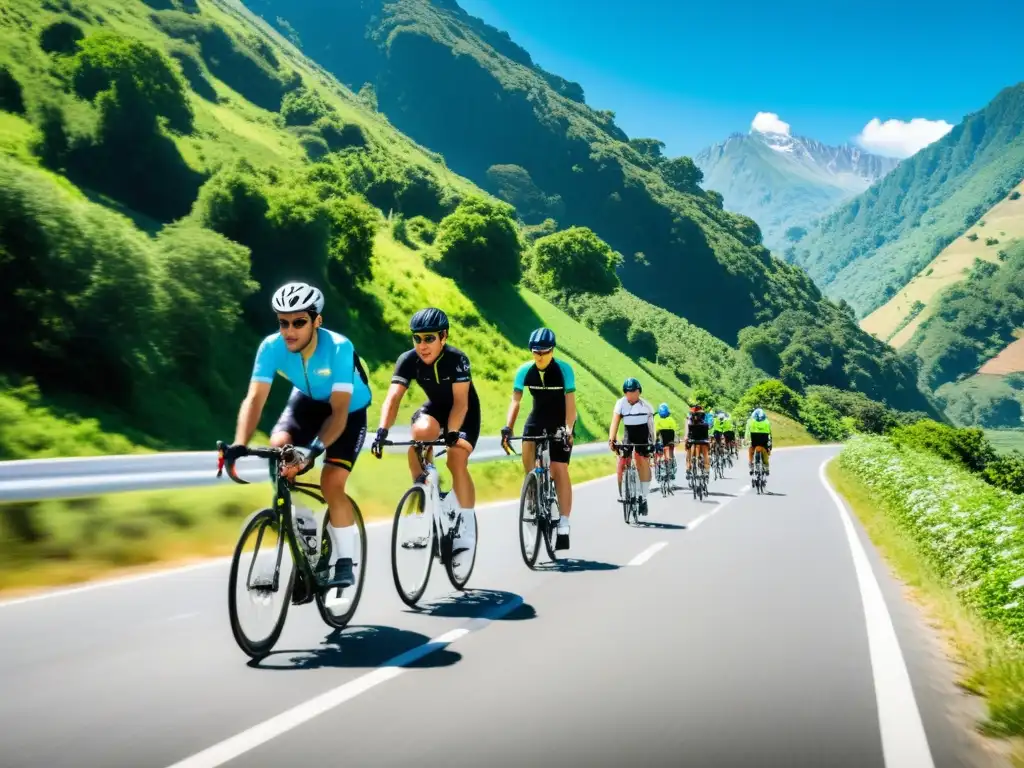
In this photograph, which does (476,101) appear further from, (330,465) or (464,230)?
(330,465)

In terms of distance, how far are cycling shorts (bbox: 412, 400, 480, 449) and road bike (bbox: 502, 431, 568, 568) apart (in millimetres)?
1340

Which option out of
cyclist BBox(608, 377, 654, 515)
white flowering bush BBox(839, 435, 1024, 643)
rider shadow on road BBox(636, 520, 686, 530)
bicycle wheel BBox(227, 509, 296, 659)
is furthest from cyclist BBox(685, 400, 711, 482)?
bicycle wheel BBox(227, 509, 296, 659)

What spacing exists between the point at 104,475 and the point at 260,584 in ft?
16.2

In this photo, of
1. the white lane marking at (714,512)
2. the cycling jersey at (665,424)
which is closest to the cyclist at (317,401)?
the white lane marking at (714,512)

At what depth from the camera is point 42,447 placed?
1022 inches

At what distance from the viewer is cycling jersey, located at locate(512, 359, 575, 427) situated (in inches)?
373

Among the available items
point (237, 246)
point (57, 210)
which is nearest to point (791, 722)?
point (57, 210)

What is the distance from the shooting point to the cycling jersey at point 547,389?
948cm

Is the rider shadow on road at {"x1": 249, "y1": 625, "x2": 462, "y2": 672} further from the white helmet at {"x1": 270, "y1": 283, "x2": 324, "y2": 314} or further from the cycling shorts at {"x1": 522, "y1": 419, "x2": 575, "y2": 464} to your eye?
the cycling shorts at {"x1": 522, "y1": 419, "x2": 575, "y2": 464}

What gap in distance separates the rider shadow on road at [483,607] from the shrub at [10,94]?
52569mm

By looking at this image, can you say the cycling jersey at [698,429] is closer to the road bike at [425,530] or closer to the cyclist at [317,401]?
the road bike at [425,530]

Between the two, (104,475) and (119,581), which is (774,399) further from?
(119,581)

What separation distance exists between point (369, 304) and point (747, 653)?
49783mm

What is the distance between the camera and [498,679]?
16.7ft
